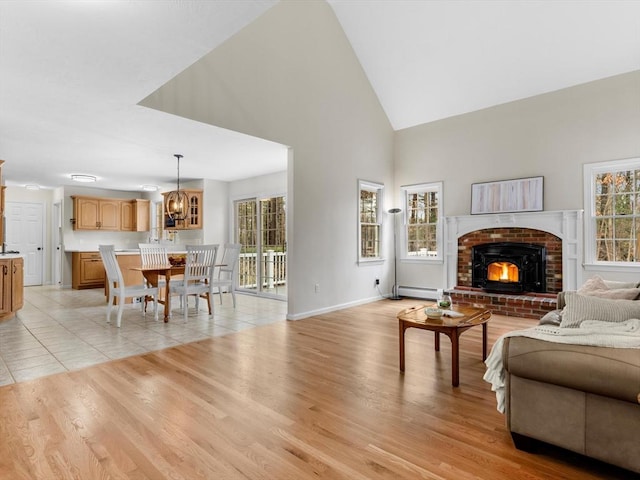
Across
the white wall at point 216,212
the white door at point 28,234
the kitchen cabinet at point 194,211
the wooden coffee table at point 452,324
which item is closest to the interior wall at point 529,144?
the wooden coffee table at point 452,324

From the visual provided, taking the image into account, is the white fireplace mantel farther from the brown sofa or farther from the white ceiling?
the brown sofa

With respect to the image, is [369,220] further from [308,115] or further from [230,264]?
[230,264]

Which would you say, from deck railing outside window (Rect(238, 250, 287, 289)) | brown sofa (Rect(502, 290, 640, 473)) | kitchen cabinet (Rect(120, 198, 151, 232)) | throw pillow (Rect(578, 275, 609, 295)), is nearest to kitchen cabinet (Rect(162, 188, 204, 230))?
deck railing outside window (Rect(238, 250, 287, 289))

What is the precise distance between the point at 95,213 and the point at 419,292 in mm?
7702

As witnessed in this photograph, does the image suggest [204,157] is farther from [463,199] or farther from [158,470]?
[158,470]

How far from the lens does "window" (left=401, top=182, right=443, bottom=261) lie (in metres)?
6.68

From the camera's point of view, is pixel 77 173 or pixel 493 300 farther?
pixel 77 173

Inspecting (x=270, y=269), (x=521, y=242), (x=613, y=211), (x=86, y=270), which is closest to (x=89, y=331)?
(x=270, y=269)

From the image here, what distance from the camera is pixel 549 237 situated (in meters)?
5.46

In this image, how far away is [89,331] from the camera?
4.43m

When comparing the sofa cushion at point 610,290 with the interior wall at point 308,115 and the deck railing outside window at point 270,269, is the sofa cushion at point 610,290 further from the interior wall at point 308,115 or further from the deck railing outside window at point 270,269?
the deck railing outside window at point 270,269

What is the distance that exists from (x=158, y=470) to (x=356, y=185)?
5.14 meters

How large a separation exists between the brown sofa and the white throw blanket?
40 mm

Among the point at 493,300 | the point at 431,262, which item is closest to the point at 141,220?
the point at 431,262
